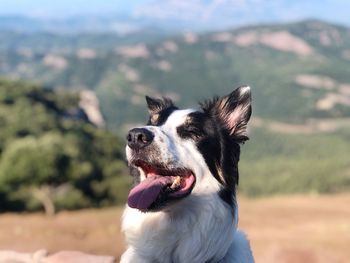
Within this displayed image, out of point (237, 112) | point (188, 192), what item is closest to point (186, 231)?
point (188, 192)

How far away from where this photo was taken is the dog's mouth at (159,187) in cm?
467

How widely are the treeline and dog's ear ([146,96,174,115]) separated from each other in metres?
8.42

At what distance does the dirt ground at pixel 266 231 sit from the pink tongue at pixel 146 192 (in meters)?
6.37

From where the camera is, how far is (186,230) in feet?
16.0

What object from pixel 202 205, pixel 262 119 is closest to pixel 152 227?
pixel 202 205

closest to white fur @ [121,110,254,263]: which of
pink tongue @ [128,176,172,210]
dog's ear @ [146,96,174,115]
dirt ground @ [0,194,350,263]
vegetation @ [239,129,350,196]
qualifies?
pink tongue @ [128,176,172,210]

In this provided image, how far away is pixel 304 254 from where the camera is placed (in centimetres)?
1179

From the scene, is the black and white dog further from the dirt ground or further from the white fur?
the dirt ground

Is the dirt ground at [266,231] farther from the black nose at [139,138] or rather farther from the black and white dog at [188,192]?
the black nose at [139,138]

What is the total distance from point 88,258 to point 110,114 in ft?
584

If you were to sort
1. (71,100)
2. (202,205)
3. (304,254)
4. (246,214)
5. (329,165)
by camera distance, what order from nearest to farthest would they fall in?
(202,205)
(304,254)
(246,214)
(71,100)
(329,165)

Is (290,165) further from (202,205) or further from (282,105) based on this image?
(202,205)

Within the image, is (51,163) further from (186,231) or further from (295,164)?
(295,164)

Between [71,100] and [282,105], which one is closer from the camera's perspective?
[71,100]
